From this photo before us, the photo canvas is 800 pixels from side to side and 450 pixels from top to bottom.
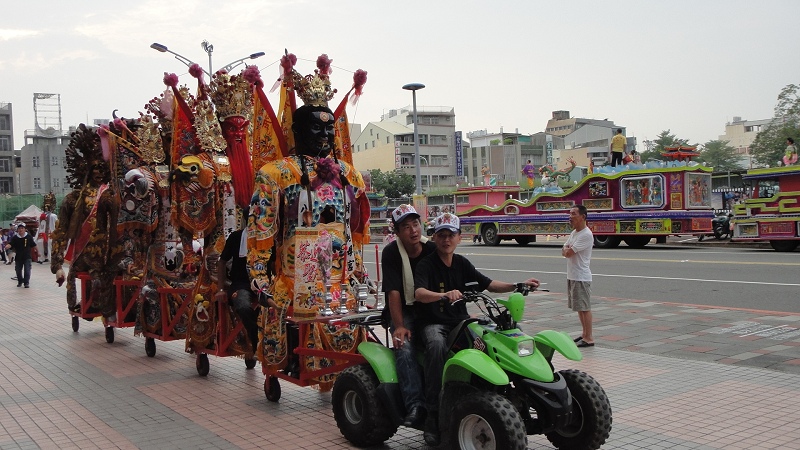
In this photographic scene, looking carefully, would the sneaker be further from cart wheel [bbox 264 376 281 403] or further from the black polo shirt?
cart wheel [bbox 264 376 281 403]

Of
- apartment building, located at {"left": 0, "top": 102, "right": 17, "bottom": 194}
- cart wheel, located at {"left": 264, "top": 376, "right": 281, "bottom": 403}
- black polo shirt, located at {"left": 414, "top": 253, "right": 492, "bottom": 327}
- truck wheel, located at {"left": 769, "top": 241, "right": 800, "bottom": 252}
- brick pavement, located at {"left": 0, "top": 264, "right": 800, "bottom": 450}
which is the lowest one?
brick pavement, located at {"left": 0, "top": 264, "right": 800, "bottom": 450}

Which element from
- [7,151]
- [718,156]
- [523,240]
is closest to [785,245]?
[523,240]

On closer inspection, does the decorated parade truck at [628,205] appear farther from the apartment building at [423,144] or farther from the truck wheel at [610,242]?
the apartment building at [423,144]

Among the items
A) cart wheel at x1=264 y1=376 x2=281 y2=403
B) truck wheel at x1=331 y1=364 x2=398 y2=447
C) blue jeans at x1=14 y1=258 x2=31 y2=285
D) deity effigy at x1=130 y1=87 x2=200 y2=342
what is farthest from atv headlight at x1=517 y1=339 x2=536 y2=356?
blue jeans at x1=14 y1=258 x2=31 y2=285

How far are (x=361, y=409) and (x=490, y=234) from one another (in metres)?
25.4

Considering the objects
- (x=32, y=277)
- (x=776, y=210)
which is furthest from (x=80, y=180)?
(x=776, y=210)

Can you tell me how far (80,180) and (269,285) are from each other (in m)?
6.27

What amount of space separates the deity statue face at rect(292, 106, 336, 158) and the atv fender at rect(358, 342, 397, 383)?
1.99 meters

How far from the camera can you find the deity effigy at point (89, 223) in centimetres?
1070

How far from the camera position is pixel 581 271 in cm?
914

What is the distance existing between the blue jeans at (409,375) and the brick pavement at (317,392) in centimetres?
60

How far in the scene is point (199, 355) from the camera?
27.1ft

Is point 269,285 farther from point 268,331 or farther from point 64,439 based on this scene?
point 64,439

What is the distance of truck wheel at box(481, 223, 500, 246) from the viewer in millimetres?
30188
